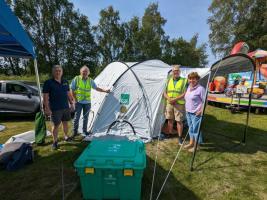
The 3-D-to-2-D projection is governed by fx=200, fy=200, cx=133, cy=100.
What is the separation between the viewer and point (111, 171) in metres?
2.29

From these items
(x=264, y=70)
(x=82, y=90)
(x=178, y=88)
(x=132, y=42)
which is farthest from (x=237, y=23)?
(x=82, y=90)

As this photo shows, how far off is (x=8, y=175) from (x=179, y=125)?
335 cm

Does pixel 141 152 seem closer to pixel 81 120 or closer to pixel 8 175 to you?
pixel 8 175

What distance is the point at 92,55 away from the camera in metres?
27.5

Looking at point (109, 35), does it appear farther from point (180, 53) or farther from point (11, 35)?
point (11, 35)

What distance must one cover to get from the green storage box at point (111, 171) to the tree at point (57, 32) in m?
23.0

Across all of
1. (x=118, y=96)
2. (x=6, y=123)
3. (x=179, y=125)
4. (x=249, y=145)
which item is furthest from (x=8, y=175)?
(x=249, y=145)

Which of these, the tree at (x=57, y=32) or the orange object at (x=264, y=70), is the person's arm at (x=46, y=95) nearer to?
the orange object at (x=264, y=70)

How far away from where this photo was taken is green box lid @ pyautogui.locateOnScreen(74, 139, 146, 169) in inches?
87.7

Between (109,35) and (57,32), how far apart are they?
689 cm

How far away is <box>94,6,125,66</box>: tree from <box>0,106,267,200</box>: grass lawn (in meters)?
24.4

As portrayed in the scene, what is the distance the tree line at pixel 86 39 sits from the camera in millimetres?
23188

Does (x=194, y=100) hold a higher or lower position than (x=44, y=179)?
higher

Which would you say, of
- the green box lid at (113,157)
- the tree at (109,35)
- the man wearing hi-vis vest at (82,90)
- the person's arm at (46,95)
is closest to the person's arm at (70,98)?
the man wearing hi-vis vest at (82,90)
